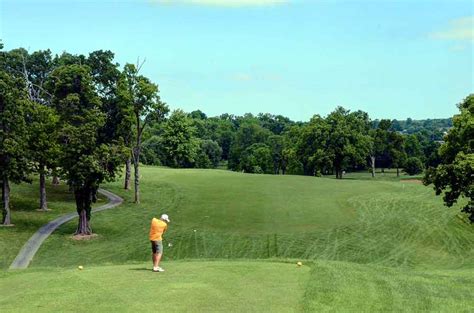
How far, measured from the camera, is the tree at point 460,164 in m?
35.0

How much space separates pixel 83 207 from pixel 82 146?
568 cm

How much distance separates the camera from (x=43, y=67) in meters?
77.1

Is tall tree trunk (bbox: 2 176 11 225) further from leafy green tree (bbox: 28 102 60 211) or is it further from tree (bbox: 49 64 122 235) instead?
tree (bbox: 49 64 122 235)

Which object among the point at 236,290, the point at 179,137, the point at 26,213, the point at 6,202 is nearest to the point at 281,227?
the point at 6,202

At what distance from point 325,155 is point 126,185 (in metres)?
45.8

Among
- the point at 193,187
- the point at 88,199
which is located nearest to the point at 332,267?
the point at 88,199

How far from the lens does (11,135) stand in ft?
147

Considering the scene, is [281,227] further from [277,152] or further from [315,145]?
[277,152]

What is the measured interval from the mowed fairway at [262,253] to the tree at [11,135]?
6.45 m

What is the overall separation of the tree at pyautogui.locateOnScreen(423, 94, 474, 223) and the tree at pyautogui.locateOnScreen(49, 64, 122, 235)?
2552 cm

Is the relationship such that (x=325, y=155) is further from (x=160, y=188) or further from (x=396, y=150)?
(x=160, y=188)

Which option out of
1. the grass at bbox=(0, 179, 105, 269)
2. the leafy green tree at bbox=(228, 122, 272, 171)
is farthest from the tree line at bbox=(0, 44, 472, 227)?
the leafy green tree at bbox=(228, 122, 272, 171)

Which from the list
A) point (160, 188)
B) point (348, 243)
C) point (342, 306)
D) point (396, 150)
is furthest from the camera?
point (396, 150)

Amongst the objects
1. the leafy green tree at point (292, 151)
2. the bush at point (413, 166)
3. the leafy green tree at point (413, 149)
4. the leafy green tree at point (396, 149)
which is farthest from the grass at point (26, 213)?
the leafy green tree at point (413, 149)
